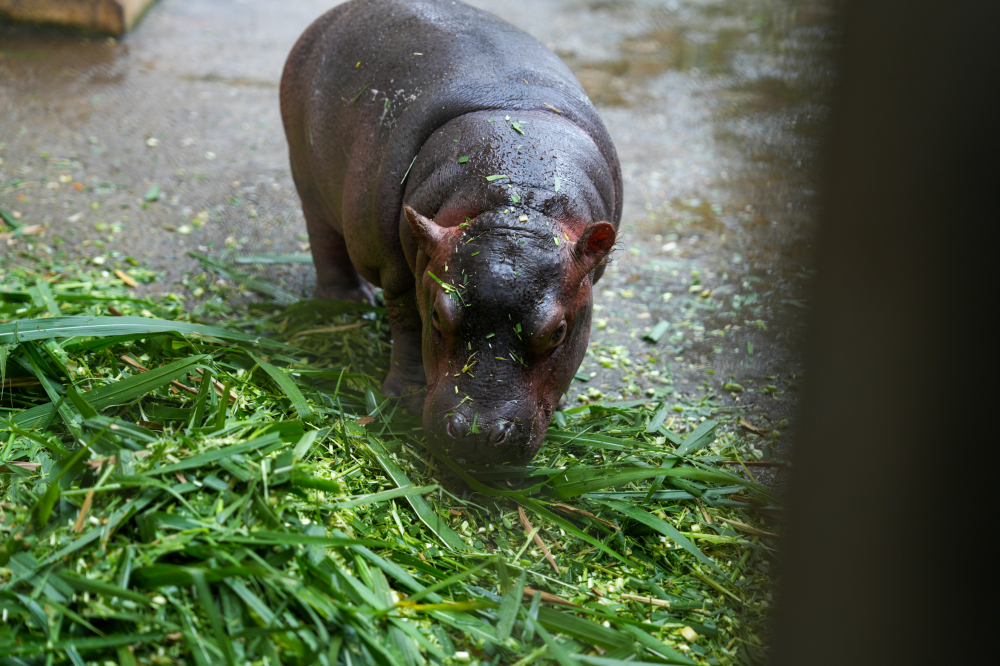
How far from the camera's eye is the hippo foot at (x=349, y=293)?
467 cm

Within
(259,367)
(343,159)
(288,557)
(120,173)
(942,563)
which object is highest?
(942,563)

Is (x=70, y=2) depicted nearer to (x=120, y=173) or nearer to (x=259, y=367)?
(x=120, y=173)

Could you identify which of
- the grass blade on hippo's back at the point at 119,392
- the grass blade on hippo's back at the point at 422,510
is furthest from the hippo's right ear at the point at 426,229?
the grass blade on hippo's back at the point at 119,392

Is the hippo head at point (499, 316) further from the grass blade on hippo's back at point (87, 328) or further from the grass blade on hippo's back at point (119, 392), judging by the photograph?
the grass blade on hippo's back at point (87, 328)

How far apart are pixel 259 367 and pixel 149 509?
1.13 meters

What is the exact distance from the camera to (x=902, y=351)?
0.90 meters

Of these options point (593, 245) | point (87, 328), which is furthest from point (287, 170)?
point (593, 245)

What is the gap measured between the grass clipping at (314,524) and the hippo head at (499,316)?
349mm

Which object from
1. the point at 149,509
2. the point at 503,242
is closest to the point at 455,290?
the point at 503,242

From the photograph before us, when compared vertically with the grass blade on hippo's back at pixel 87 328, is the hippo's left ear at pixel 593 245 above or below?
above

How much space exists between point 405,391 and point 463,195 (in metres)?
1.13

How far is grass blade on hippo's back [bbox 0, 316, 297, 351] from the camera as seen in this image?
10.5ft

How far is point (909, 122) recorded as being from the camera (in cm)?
83

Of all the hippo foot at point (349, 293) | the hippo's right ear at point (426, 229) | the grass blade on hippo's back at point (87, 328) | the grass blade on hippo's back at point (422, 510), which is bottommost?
the hippo foot at point (349, 293)
